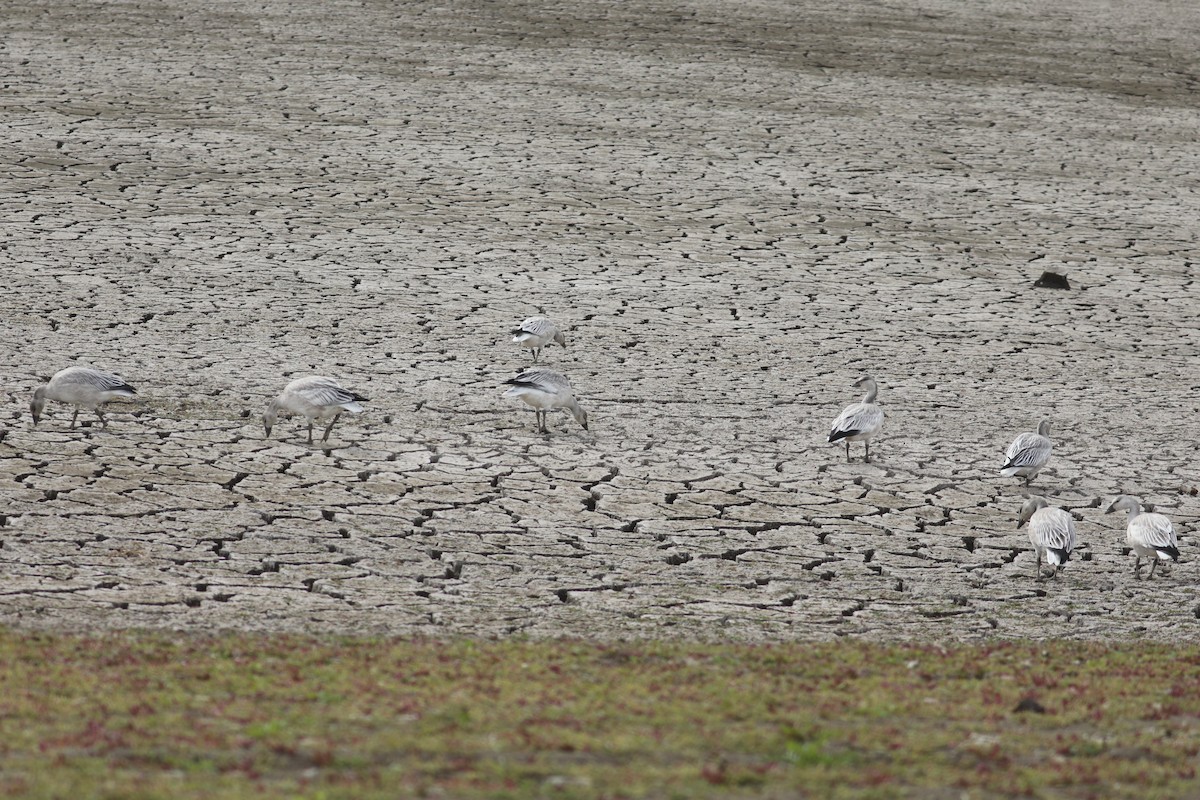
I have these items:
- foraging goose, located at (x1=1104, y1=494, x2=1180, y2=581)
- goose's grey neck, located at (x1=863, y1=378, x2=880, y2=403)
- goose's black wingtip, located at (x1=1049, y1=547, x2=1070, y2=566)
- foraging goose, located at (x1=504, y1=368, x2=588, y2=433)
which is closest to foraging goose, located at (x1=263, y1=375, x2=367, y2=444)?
foraging goose, located at (x1=504, y1=368, x2=588, y2=433)

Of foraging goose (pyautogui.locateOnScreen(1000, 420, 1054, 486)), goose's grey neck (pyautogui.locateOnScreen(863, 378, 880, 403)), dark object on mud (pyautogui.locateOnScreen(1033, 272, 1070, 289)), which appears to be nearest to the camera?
foraging goose (pyautogui.locateOnScreen(1000, 420, 1054, 486))

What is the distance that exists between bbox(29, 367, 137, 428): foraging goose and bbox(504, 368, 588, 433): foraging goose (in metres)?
2.82

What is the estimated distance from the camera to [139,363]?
44.4 ft

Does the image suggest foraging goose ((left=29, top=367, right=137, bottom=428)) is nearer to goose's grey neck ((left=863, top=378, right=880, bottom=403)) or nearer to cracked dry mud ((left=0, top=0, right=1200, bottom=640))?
cracked dry mud ((left=0, top=0, right=1200, bottom=640))

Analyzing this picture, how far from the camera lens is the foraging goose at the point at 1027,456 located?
35.8 ft

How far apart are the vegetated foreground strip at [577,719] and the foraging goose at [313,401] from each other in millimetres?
4176

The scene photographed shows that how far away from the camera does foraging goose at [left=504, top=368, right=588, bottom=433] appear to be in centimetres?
1184

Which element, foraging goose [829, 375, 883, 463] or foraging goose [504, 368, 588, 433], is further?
foraging goose [504, 368, 588, 433]

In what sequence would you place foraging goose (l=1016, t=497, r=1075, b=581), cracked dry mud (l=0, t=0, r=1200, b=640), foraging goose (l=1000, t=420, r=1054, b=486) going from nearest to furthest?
cracked dry mud (l=0, t=0, r=1200, b=640) → foraging goose (l=1016, t=497, r=1075, b=581) → foraging goose (l=1000, t=420, r=1054, b=486)

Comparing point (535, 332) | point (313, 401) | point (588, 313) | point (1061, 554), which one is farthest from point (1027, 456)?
point (588, 313)

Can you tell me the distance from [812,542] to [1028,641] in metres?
2.07

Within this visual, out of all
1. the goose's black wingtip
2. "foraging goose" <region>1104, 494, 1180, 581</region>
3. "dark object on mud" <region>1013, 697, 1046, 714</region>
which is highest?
"dark object on mud" <region>1013, 697, 1046, 714</region>

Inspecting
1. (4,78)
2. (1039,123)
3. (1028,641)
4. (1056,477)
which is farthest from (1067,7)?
(1028,641)

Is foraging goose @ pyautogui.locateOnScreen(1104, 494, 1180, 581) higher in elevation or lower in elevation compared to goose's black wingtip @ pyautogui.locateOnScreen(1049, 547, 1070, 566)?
higher
